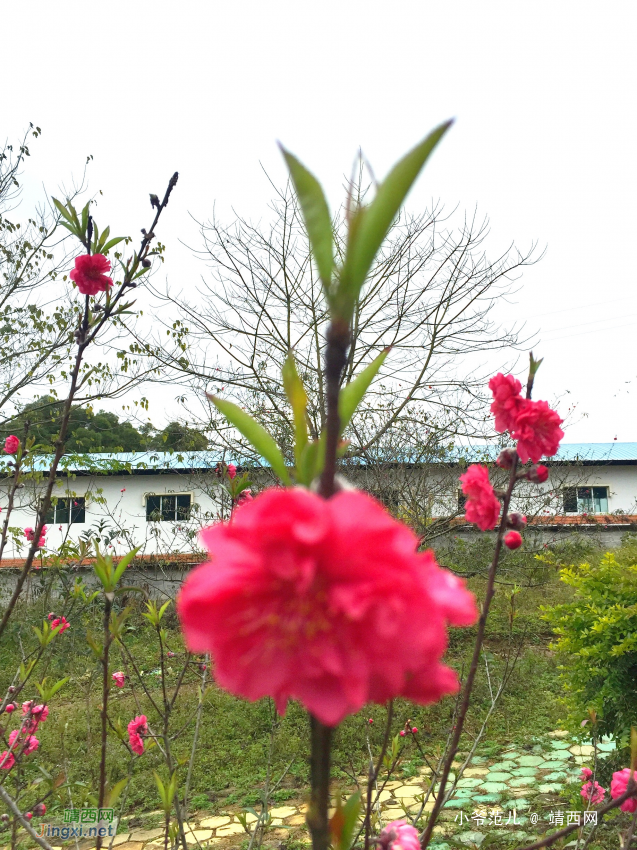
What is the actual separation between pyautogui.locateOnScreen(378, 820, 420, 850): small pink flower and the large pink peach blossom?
489 mm

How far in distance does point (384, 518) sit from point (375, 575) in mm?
47

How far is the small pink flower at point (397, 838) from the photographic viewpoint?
2.67ft

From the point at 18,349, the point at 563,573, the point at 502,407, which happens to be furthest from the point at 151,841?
the point at 18,349

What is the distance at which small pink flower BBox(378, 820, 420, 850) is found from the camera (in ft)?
2.67

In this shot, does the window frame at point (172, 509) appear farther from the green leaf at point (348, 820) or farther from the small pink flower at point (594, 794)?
the green leaf at point (348, 820)

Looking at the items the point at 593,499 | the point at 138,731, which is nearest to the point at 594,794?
the point at 138,731

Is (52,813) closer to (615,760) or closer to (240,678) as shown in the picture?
(615,760)

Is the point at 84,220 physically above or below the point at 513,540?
above

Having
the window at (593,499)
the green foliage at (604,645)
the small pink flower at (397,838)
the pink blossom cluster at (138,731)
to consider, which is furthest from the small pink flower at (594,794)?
the window at (593,499)

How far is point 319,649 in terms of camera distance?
44 centimetres

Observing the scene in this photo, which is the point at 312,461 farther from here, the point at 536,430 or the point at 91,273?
the point at 91,273

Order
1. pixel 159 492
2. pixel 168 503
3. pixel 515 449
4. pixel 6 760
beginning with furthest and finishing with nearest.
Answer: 1. pixel 159 492
2. pixel 168 503
3. pixel 6 760
4. pixel 515 449

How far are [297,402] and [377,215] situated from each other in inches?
6.5

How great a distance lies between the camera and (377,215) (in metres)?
0.45
